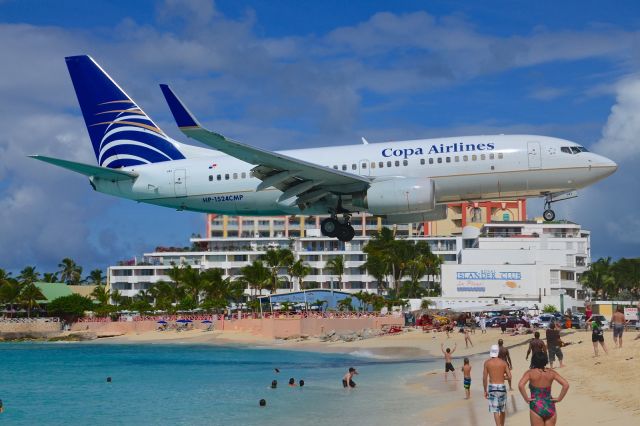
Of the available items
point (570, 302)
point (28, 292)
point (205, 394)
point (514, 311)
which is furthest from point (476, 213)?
point (205, 394)

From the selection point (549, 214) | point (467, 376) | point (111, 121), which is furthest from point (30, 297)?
point (467, 376)

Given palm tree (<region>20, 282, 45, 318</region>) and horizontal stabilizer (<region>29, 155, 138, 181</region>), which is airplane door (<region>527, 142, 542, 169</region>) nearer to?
horizontal stabilizer (<region>29, 155, 138, 181</region>)

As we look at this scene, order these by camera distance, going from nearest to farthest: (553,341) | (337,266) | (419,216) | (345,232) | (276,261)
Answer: (553,341)
(419,216)
(345,232)
(276,261)
(337,266)

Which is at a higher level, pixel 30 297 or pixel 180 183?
pixel 180 183

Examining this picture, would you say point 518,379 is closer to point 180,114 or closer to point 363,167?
point 363,167

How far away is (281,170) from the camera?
39.0 meters

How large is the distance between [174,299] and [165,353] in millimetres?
49474

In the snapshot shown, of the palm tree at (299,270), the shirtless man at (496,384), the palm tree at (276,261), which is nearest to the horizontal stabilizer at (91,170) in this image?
the shirtless man at (496,384)

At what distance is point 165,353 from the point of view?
9369 cm

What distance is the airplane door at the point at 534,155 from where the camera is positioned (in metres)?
39.0

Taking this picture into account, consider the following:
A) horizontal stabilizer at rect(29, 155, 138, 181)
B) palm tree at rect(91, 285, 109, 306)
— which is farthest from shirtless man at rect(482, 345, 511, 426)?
palm tree at rect(91, 285, 109, 306)

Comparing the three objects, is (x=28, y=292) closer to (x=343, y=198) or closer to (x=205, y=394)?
(x=205, y=394)

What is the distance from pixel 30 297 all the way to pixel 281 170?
111m

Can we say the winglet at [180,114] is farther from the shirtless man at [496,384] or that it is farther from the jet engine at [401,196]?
the shirtless man at [496,384]
